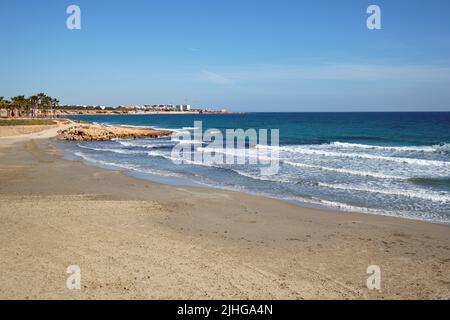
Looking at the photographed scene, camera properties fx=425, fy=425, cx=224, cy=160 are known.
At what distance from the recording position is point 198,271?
775 cm

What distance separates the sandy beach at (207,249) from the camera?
7.02 metres

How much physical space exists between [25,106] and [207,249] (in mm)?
104574

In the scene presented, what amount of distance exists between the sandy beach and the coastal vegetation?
8762cm

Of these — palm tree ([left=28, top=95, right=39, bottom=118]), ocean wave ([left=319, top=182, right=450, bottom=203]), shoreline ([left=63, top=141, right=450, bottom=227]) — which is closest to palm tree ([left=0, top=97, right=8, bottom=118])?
palm tree ([left=28, top=95, right=39, bottom=118])

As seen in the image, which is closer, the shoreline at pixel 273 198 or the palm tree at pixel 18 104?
the shoreline at pixel 273 198

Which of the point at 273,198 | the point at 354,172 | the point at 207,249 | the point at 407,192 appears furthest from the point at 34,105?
the point at 207,249

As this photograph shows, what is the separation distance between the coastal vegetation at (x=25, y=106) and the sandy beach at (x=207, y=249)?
87.6 m

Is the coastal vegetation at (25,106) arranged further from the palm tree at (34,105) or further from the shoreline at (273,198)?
the shoreline at (273,198)

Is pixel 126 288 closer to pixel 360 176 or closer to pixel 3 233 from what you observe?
pixel 3 233

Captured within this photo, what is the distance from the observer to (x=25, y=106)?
101m

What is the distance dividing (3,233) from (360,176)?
16.3 metres

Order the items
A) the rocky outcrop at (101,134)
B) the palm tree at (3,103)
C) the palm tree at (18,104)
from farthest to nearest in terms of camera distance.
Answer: the palm tree at (18,104)
the palm tree at (3,103)
the rocky outcrop at (101,134)

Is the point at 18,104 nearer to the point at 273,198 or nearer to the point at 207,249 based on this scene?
the point at 273,198

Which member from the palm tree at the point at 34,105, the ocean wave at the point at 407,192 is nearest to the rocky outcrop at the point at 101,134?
the ocean wave at the point at 407,192
